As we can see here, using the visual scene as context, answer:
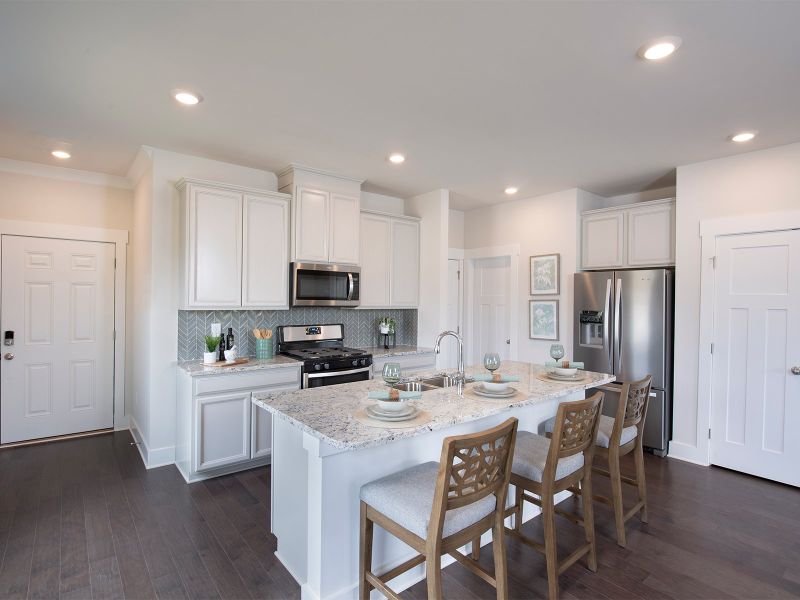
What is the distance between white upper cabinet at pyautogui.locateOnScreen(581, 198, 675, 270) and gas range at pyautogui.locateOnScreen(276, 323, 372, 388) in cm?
266

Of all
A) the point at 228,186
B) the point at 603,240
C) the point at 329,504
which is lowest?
the point at 329,504

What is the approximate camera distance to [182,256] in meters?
3.64

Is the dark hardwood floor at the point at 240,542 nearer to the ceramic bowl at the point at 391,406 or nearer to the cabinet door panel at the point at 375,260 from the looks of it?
the ceramic bowl at the point at 391,406

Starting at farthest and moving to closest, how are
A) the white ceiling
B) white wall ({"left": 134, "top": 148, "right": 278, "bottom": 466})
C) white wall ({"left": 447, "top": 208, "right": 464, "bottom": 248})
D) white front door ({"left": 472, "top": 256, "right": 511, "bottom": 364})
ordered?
1. white wall ({"left": 447, "top": 208, "right": 464, "bottom": 248})
2. white front door ({"left": 472, "top": 256, "right": 511, "bottom": 364})
3. white wall ({"left": 134, "top": 148, "right": 278, "bottom": 466})
4. the white ceiling

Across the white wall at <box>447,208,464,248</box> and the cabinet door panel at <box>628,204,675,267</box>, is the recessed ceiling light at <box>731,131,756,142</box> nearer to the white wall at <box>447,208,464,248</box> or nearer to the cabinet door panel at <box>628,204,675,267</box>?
the cabinet door panel at <box>628,204,675,267</box>

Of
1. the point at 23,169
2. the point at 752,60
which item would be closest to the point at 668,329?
the point at 752,60

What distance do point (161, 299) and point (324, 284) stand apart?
1.41 metres

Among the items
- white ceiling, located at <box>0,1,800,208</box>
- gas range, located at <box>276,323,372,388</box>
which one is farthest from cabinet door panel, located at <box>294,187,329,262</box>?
gas range, located at <box>276,323,372,388</box>

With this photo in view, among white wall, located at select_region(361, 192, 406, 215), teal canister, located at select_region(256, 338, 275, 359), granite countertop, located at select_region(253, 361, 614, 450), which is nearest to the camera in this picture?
granite countertop, located at select_region(253, 361, 614, 450)

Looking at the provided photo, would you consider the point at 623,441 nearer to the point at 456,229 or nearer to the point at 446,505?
the point at 446,505

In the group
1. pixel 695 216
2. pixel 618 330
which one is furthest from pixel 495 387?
pixel 695 216

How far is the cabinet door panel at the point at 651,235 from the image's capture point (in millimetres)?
4137

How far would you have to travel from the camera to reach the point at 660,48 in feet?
6.95

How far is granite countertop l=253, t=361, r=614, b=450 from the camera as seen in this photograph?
167 cm
